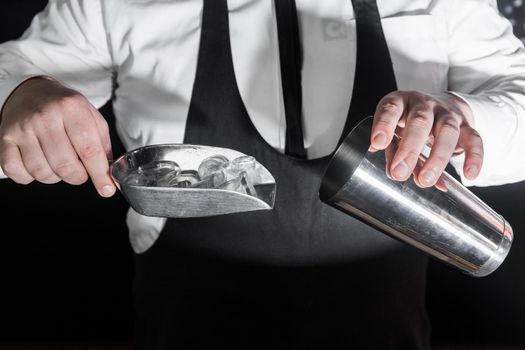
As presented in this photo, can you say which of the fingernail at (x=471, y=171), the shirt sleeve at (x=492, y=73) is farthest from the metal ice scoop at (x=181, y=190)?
the shirt sleeve at (x=492, y=73)

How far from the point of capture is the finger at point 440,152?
63 cm

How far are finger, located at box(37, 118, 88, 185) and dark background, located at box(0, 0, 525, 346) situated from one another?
2.17 feet

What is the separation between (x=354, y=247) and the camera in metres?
0.93

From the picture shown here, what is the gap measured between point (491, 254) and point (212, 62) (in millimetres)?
508

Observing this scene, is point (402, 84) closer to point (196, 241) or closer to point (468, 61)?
point (468, 61)

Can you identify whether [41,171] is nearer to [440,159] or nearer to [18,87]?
[18,87]

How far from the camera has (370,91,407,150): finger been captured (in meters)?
0.62

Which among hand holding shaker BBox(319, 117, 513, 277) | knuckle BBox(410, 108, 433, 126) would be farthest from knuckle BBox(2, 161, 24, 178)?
knuckle BBox(410, 108, 433, 126)

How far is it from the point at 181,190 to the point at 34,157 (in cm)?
21

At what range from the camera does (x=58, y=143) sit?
669 millimetres

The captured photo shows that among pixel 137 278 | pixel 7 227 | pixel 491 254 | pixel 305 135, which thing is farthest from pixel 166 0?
pixel 7 227

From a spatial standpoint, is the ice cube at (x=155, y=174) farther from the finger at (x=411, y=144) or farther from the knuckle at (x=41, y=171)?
the finger at (x=411, y=144)

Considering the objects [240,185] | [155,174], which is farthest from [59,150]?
[240,185]

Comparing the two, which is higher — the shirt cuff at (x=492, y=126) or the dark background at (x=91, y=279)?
the shirt cuff at (x=492, y=126)
